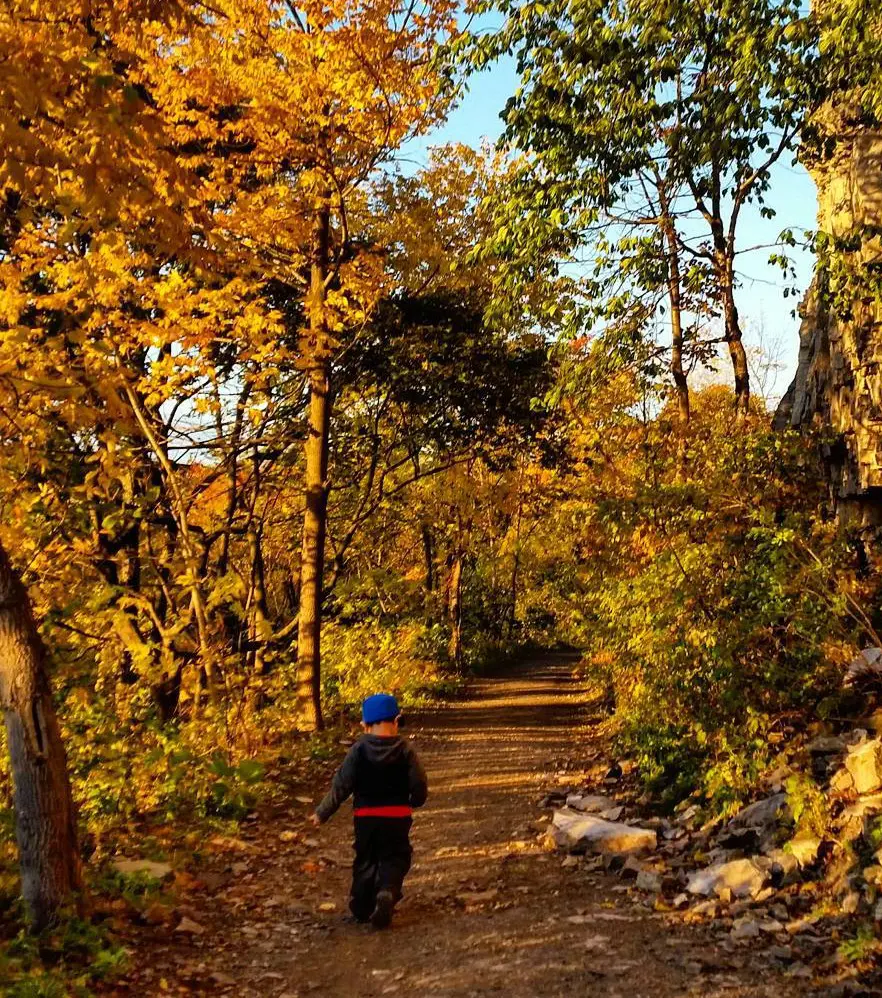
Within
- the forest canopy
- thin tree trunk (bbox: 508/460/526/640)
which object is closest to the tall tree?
the forest canopy

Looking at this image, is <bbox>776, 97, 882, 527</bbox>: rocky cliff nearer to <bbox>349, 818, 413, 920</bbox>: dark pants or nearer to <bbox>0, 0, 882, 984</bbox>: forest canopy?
<bbox>0, 0, 882, 984</bbox>: forest canopy

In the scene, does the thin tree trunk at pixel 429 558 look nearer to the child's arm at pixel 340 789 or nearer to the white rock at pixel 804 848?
the child's arm at pixel 340 789

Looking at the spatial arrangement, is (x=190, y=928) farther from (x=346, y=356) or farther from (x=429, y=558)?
(x=429, y=558)

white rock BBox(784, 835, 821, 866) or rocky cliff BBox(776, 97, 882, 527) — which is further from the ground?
rocky cliff BBox(776, 97, 882, 527)

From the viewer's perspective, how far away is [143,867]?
6117 millimetres

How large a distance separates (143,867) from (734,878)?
405cm

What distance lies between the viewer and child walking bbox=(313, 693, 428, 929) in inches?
220

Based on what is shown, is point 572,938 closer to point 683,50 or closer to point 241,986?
point 241,986

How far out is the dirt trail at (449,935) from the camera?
4.56 meters

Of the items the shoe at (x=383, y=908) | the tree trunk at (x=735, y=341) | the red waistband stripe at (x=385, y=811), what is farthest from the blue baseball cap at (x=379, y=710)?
the tree trunk at (x=735, y=341)

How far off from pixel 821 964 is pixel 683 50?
6791mm

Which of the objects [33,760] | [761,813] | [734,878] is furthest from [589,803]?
[33,760]

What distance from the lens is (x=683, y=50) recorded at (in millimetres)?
7281

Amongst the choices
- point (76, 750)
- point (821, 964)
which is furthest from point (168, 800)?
point (821, 964)
